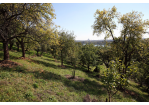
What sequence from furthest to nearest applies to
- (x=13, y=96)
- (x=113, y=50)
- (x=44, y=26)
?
(x=113, y=50), (x=44, y=26), (x=13, y=96)

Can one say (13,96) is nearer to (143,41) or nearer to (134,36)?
(134,36)

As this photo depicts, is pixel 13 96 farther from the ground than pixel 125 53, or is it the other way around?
pixel 125 53

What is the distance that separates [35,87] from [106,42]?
13758 mm

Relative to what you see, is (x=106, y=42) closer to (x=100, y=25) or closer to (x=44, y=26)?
(x=100, y=25)

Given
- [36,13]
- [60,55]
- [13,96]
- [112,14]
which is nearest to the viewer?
[13,96]

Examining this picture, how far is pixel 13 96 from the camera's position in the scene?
5469 millimetres

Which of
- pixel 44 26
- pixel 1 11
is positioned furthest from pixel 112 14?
pixel 1 11

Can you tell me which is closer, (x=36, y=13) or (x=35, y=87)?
(x=35, y=87)

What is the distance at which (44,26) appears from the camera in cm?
1083

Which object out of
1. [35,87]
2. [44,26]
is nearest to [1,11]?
[44,26]

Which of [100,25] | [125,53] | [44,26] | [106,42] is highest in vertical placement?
[100,25]

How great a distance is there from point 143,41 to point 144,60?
3.53 metres

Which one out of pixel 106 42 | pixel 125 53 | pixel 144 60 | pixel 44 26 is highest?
pixel 44 26

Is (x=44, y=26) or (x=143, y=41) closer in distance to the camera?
(x=44, y=26)
